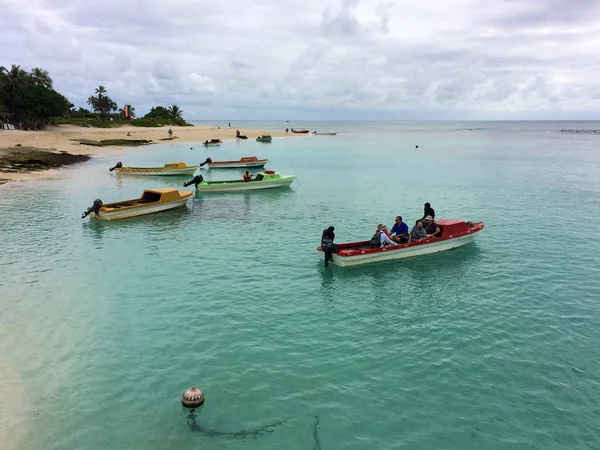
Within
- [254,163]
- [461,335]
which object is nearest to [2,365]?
[461,335]

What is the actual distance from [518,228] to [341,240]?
474 inches

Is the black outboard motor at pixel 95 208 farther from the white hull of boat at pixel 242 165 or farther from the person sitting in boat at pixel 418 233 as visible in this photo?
the white hull of boat at pixel 242 165

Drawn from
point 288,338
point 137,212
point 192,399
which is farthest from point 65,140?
point 192,399

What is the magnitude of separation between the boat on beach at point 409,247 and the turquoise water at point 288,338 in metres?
0.53

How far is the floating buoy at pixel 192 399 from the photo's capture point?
11.5 m

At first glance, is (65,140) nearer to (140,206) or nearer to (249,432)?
(140,206)

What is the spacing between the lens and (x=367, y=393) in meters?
12.3

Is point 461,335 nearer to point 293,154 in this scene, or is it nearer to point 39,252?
point 39,252

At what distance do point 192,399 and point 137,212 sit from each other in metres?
24.0

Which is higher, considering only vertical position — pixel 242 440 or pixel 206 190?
pixel 206 190

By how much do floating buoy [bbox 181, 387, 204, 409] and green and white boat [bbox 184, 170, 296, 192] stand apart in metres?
32.3

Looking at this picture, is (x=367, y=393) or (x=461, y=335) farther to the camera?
(x=461, y=335)

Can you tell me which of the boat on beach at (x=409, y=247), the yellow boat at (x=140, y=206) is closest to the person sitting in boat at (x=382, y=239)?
the boat on beach at (x=409, y=247)

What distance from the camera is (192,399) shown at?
1156 centimetres
